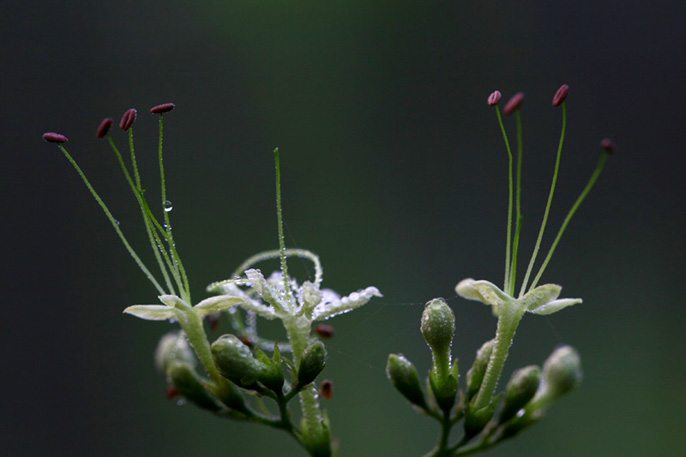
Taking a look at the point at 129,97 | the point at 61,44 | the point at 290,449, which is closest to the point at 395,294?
the point at 290,449

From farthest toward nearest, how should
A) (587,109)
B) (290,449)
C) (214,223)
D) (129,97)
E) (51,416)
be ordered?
(129,97) → (587,109) → (214,223) → (51,416) → (290,449)

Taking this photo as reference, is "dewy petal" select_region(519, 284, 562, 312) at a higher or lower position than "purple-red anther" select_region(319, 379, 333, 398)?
higher

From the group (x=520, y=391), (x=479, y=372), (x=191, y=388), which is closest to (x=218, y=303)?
(x=191, y=388)

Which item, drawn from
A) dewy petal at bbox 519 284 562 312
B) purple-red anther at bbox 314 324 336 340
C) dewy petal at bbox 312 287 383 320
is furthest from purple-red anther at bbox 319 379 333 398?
dewy petal at bbox 519 284 562 312

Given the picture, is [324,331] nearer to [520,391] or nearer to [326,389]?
[326,389]

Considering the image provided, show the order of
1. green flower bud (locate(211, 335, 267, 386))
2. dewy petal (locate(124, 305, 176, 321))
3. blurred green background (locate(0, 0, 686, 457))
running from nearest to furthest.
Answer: green flower bud (locate(211, 335, 267, 386)) → dewy petal (locate(124, 305, 176, 321)) → blurred green background (locate(0, 0, 686, 457))

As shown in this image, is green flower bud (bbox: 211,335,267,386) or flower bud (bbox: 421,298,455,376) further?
flower bud (bbox: 421,298,455,376)

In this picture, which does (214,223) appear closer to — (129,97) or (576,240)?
(129,97)

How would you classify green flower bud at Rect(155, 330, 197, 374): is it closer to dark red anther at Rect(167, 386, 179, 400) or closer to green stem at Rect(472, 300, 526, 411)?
dark red anther at Rect(167, 386, 179, 400)
